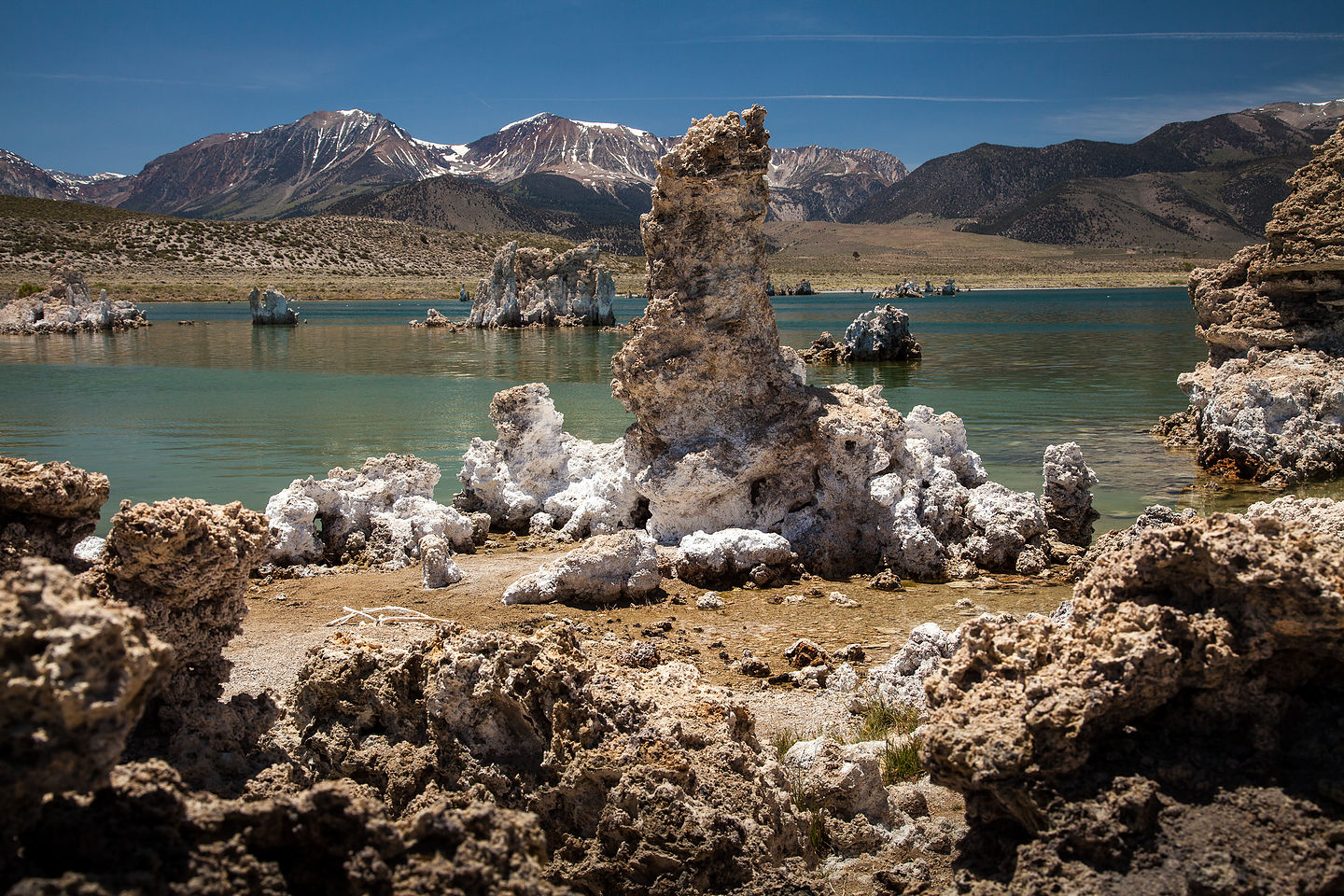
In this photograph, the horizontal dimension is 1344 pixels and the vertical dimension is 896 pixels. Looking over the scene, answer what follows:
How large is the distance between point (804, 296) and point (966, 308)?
30.1 m

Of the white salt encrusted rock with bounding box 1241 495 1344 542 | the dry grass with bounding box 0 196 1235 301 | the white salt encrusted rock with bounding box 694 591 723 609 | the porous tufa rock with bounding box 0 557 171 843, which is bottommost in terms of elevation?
the white salt encrusted rock with bounding box 694 591 723 609

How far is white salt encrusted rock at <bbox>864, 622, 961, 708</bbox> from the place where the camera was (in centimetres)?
443

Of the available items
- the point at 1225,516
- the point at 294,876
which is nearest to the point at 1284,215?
the point at 1225,516

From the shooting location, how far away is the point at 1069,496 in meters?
8.20

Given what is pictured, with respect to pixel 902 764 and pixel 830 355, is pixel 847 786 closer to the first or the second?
pixel 902 764

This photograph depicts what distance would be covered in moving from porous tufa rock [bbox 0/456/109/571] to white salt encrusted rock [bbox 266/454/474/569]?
4329mm

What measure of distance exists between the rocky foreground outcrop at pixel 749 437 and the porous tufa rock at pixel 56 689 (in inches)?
236

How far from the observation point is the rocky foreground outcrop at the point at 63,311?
45.2m

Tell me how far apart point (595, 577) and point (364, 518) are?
2888 mm

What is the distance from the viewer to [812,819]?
3.24 meters

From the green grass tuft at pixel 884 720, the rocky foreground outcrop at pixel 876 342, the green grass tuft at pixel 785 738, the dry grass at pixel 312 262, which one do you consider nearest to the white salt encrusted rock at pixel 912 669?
the green grass tuft at pixel 884 720

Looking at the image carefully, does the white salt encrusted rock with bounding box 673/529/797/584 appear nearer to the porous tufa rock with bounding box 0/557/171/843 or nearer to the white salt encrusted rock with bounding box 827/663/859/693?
the white salt encrusted rock with bounding box 827/663/859/693

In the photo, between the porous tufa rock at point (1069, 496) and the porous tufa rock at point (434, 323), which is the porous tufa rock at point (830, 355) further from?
the porous tufa rock at point (434, 323)

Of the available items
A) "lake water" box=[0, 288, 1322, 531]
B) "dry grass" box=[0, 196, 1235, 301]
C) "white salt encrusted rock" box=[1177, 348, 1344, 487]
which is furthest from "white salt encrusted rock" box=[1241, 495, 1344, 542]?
"dry grass" box=[0, 196, 1235, 301]
